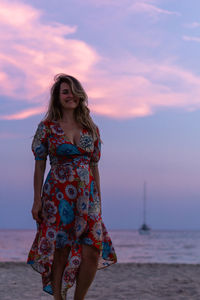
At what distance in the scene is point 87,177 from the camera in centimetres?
377

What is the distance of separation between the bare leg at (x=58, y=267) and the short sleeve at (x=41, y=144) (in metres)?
0.79

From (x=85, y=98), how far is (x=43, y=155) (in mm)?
611

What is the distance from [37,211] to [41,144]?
1.81 feet

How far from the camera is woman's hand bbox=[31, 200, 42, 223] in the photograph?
12.3 feet

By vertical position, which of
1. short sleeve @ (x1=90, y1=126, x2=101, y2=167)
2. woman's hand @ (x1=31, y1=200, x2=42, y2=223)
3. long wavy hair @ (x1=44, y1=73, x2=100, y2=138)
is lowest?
woman's hand @ (x1=31, y1=200, x2=42, y2=223)

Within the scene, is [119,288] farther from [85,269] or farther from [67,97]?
[67,97]

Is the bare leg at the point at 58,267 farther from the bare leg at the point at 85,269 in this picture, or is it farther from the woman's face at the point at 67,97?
the woman's face at the point at 67,97

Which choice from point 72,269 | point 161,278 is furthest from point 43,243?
point 161,278

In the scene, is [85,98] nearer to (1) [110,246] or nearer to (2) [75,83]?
(2) [75,83]

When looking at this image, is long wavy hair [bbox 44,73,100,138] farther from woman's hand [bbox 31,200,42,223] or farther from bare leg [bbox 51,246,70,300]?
bare leg [bbox 51,246,70,300]

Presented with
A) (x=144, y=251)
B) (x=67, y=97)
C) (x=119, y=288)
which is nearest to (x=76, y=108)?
(x=67, y=97)

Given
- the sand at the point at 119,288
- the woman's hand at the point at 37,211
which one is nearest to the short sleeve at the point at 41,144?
the woman's hand at the point at 37,211

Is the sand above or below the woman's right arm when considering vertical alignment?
below

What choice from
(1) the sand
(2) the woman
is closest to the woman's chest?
(2) the woman
